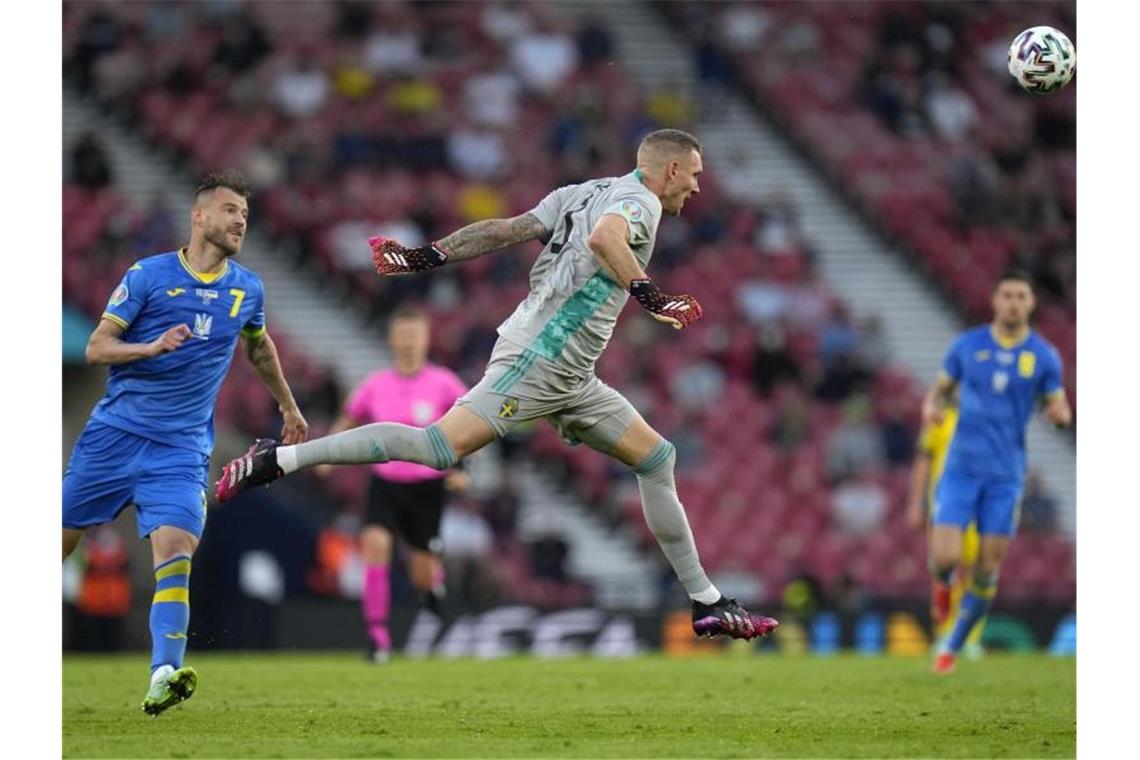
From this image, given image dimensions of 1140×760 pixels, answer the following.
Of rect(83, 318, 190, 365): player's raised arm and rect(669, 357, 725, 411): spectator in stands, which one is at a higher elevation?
rect(669, 357, 725, 411): spectator in stands

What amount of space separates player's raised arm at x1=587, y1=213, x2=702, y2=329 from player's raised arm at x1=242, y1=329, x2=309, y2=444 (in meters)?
2.00

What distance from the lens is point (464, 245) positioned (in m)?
9.51

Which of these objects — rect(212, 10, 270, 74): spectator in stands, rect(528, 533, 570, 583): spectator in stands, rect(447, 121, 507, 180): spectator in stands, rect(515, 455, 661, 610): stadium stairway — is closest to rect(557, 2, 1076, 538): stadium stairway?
rect(447, 121, 507, 180): spectator in stands

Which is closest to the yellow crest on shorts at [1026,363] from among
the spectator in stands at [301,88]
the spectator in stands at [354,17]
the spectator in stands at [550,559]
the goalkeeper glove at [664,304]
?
the goalkeeper glove at [664,304]

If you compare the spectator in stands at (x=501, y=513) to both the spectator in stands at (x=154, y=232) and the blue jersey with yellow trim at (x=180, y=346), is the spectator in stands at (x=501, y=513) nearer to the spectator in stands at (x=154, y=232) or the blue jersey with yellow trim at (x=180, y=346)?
the spectator in stands at (x=154, y=232)

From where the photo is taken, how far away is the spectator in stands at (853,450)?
2217 centimetres

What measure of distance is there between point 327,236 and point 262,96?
2.43 m

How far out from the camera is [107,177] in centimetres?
2302

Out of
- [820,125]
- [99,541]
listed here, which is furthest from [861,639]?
[820,125]

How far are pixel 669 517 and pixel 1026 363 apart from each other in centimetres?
422

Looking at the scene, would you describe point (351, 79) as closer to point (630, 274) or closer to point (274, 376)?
point (274, 376)

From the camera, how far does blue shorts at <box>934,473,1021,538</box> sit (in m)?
13.2

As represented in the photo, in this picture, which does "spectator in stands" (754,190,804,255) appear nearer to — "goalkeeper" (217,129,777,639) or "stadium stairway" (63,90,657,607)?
"stadium stairway" (63,90,657,607)
